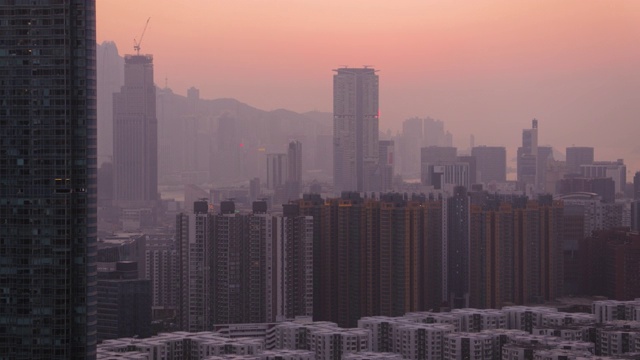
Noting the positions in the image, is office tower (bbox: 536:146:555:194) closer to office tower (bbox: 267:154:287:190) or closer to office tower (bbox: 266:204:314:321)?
office tower (bbox: 267:154:287:190)

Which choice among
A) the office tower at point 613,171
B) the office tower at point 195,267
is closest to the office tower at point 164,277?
the office tower at point 195,267

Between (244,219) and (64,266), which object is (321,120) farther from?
(64,266)

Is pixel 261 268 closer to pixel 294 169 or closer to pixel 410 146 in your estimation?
pixel 294 169

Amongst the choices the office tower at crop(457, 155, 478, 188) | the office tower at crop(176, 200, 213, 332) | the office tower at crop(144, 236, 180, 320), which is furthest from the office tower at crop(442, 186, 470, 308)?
the office tower at crop(457, 155, 478, 188)

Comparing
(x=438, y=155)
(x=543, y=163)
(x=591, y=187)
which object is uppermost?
(x=438, y=155)

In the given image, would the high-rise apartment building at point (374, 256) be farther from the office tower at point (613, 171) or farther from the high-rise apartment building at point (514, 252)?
the office tower at point (613, 171)

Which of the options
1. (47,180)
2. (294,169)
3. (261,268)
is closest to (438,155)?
(294,169)
